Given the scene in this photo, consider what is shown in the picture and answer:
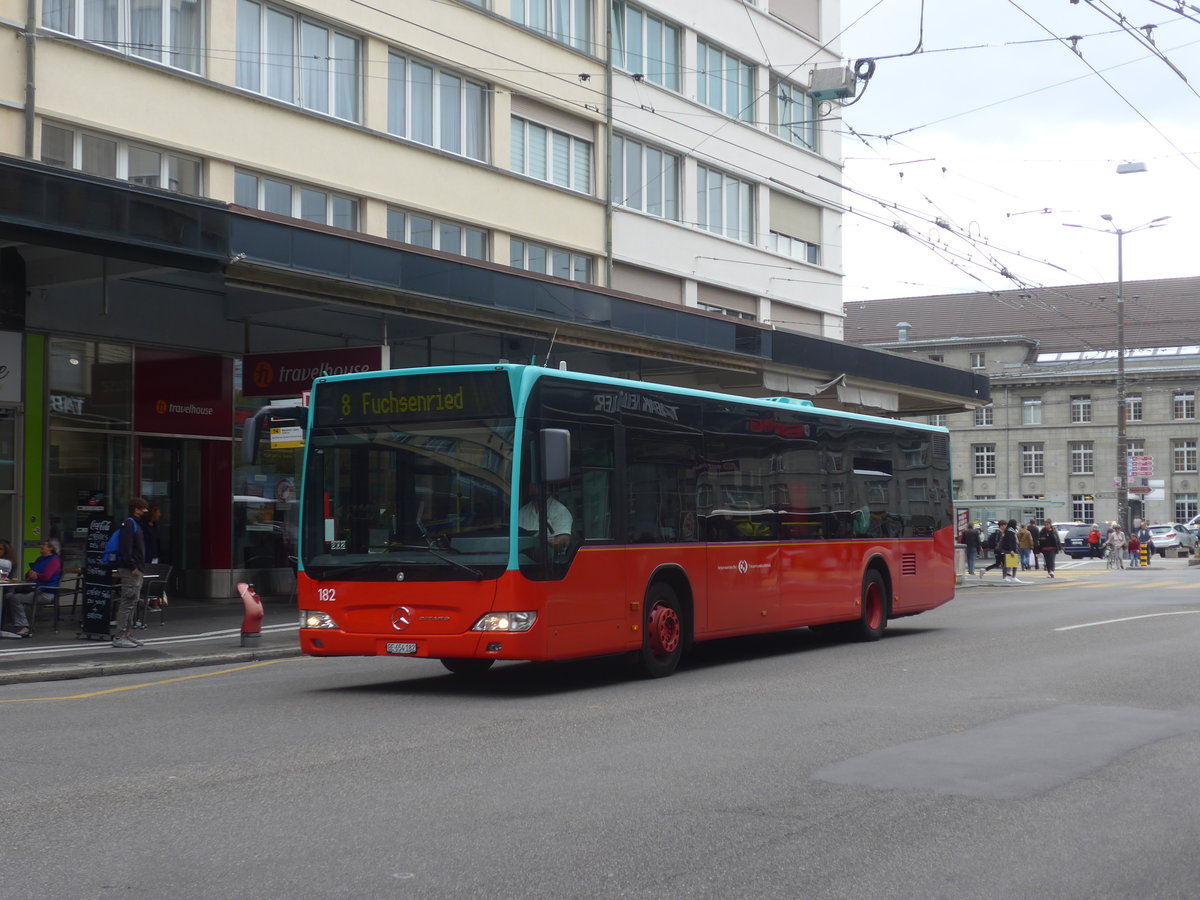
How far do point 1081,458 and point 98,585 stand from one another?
83.2m

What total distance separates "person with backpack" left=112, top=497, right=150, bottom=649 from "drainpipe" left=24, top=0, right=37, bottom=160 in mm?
5898

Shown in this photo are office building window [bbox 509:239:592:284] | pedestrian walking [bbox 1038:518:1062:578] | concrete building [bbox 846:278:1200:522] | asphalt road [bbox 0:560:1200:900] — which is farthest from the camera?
concrete building [bbox 846:278:1200:522]

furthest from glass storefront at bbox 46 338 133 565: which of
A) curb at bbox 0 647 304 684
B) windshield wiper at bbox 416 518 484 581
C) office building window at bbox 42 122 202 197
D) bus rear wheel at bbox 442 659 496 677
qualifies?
windshield wiper at bbox 416 518 484 581

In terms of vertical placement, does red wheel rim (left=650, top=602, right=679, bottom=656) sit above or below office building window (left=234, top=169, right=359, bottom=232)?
below

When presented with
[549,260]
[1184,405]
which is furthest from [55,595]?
[1184,405]

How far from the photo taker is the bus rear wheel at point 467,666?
13.8 metres

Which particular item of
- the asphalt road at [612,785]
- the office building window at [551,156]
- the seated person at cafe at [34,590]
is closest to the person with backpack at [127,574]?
the seated person at cafe at [34,590]

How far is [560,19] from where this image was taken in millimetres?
Result: 29703

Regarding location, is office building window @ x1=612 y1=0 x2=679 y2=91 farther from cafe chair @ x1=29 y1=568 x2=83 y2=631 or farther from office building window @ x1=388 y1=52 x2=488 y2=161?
cafe chair @ x1=29 y1=568 x2=83 y2=631

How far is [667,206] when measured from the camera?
33.4 m

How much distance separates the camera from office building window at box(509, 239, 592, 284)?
28.5 metres

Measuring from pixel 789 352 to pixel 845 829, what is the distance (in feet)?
77.6

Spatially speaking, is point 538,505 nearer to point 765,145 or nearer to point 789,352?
point 789,352

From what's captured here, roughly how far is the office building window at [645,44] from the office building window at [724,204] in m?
2.54
